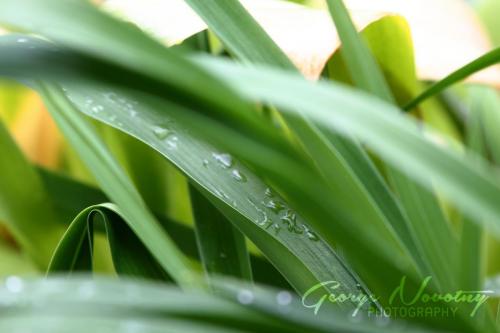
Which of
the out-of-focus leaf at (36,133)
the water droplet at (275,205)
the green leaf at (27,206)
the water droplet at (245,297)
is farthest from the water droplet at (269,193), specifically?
the out-of-focus leaf at (36,133)

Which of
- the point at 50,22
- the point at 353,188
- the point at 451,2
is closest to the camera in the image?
the point at 50,22

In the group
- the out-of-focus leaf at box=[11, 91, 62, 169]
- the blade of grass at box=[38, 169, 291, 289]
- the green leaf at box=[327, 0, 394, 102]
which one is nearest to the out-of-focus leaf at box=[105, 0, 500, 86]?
the green leaf at box=[327, 0, 394, 102]

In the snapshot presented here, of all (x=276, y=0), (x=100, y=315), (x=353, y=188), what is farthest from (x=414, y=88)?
(x=100, y=315)

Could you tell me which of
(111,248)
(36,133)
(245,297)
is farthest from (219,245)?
(36,133)

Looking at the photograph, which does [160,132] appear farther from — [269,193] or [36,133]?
[36,133]

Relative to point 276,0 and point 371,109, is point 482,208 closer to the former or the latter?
point 371,109

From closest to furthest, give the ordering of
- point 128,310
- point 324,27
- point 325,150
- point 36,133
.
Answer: point 128,310
point 325,150
point 324,27
point 36,133
